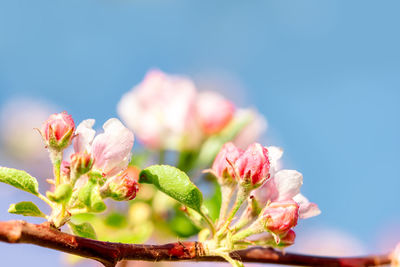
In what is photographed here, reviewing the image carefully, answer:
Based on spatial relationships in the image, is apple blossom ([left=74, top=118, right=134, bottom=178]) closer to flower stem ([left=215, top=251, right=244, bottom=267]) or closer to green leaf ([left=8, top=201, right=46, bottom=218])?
Answer: green leaf ([left=8, top=201, right=46, bottom=218])

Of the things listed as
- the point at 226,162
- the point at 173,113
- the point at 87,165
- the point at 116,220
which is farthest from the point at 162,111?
the point at 87,165

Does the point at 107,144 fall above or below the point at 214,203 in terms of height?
below

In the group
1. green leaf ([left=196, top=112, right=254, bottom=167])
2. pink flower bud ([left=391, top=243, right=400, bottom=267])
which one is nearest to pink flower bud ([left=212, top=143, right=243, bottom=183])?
pink flower bud ([left=391, top=243, right=400, bottom=267])

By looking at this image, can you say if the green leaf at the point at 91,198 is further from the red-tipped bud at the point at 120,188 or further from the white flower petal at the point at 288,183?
the white flower petal at the point at 288,183

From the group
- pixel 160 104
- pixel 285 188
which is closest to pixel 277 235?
pixel 285 188

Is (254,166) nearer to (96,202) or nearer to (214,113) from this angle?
(96,202)

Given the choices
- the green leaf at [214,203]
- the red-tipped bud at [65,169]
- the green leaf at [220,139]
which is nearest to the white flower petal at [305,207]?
the red-tipped bud at [65,169]
